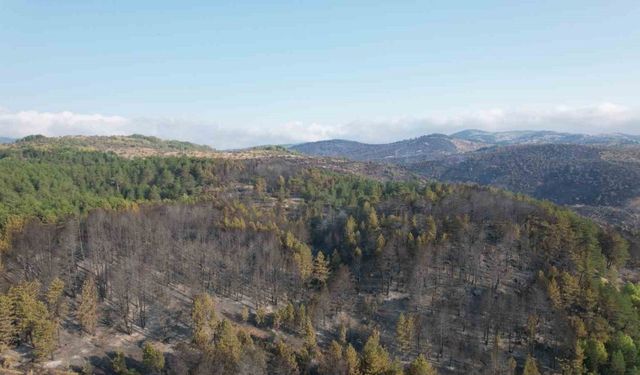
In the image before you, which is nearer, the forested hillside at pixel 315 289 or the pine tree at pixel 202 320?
the forested hillside at pixel 315 289

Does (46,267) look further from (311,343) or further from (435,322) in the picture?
(435,322)

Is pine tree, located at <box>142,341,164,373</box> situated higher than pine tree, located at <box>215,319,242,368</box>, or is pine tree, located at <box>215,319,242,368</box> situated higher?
pine tree, located at <box>215,319,242,368</box>

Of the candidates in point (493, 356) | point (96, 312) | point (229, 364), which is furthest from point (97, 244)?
point (493, 356)

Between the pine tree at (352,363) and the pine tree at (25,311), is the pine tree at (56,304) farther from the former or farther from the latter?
the pine tree at (352,363)

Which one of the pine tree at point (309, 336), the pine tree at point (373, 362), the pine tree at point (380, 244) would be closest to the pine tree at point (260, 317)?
the pine tree at point (309, 336)

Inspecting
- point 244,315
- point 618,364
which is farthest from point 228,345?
point 618,364

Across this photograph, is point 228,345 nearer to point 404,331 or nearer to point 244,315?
point 244,315

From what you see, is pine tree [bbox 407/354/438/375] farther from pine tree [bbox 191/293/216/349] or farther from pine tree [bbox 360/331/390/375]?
pine tree [bbox 191/293/216/349]

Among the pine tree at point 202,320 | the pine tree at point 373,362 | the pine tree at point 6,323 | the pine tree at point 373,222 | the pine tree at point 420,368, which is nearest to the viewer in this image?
the pine tree at point 373,362

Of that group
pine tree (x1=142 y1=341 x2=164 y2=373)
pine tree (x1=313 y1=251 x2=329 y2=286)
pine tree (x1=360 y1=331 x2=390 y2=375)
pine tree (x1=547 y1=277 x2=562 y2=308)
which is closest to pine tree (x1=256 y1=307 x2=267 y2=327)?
pine tree (x1=313 y1=251 x2=329 y2=286)
